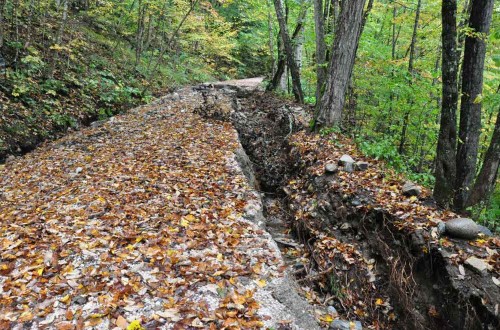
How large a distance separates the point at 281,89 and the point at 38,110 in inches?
389

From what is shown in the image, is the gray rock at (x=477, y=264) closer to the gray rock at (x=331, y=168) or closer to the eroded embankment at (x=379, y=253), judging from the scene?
the eroded embankment at (x=379, y=253)

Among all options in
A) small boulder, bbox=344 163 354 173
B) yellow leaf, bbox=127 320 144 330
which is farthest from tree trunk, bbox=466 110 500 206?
yellow leaf, bbox=127 320 144 330

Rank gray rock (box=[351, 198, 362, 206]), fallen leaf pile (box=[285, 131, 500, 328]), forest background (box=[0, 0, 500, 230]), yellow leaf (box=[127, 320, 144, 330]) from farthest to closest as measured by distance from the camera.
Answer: forest background (box=[0, 0, 500, 230])
gray rock (box=[351, 198, 362, 206])
fallen leaf pile (box=[285, 131, 500, 328])
yellow leaf (box=[127, 320, 144, 330])

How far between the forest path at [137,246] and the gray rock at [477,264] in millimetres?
→ 1901

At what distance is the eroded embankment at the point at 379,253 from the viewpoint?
3.62m

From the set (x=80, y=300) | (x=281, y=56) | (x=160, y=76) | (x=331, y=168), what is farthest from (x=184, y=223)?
(x=160, y=76)

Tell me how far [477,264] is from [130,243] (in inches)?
163

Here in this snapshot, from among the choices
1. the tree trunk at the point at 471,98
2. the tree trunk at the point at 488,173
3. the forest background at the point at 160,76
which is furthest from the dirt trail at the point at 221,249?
the forest background at the point at 160,76

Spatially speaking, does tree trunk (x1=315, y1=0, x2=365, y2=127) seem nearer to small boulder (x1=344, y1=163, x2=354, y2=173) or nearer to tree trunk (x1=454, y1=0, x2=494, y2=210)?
small boulder (x1=344, y1=163, x2=354, y2=173)

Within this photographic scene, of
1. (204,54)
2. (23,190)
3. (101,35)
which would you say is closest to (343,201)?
(23,190)

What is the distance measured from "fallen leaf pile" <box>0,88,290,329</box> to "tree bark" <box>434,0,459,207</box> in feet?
9.51

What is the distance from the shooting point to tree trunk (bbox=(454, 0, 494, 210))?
5.04m

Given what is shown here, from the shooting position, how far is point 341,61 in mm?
7930

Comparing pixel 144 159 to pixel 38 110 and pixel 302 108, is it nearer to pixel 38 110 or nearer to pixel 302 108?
pixel 38 110
